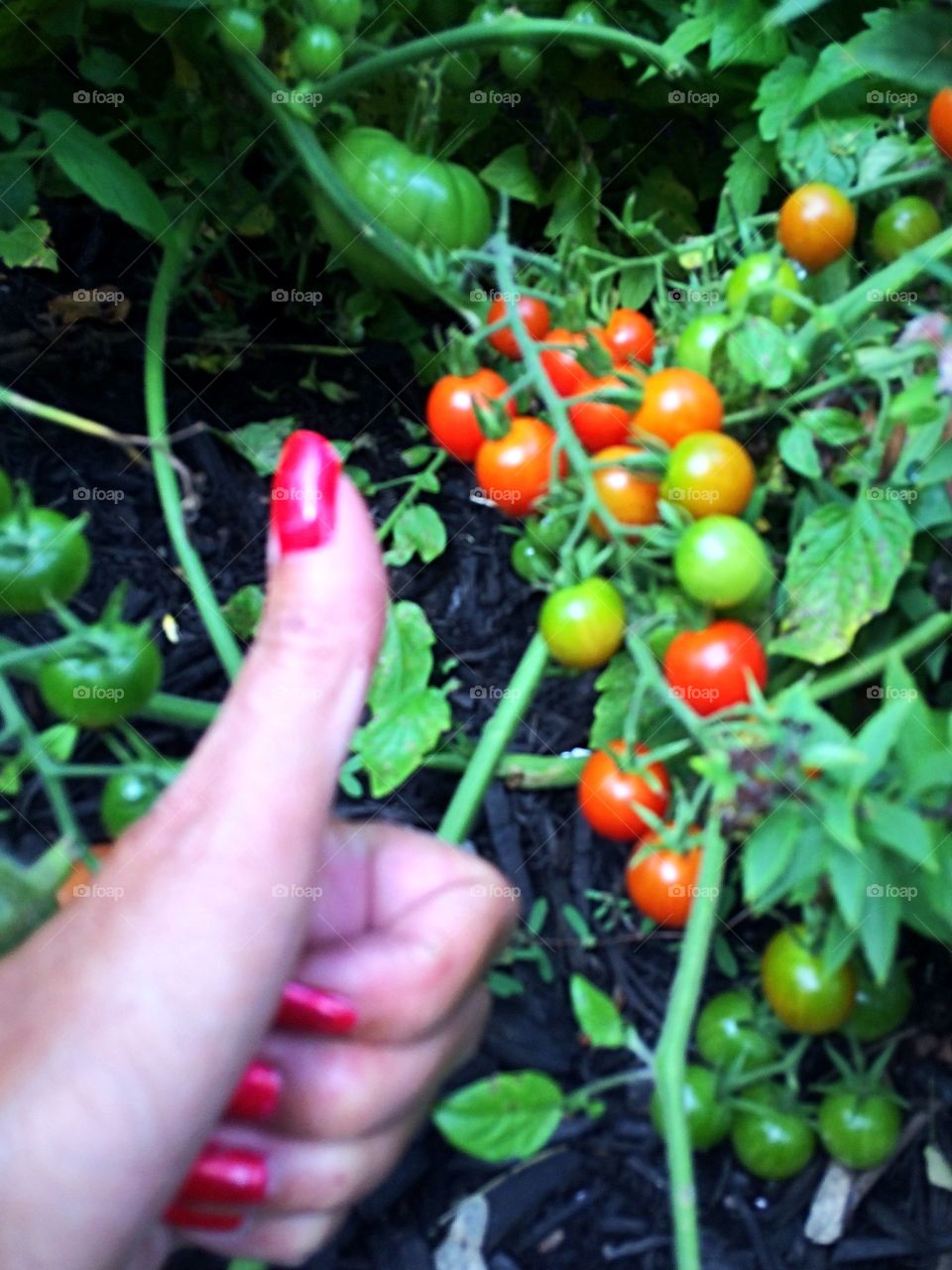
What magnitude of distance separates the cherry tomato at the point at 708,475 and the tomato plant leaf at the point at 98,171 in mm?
585

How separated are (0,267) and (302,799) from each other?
102 centimetres

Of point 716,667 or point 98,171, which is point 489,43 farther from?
point 716,667

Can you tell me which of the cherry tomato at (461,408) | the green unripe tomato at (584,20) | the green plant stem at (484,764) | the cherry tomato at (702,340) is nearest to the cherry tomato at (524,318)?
the cherry tomato at (461,408)

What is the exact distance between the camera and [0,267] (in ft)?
4.42

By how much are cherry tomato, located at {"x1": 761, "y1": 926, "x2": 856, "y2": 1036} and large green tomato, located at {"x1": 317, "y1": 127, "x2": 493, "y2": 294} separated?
2.47ft

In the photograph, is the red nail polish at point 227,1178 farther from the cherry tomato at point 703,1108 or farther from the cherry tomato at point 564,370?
the cherry tomato at point 564,370

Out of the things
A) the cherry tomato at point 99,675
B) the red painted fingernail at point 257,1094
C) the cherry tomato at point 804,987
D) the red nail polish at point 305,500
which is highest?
the red nail polish at point 305,500

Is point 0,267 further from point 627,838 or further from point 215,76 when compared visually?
point 627,838

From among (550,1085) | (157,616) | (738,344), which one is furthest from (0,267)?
(550,1085)

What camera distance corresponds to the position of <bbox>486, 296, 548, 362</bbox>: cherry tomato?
1117 mm

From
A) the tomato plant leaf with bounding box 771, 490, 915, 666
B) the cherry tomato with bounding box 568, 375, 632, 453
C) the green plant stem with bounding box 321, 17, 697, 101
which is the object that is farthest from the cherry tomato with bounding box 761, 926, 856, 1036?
the green plant stem with bounding box 321, 17, 697, 101

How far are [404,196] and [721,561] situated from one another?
0.55 m

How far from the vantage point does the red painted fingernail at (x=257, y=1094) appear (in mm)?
758

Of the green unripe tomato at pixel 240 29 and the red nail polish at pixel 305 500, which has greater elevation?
the green unripe tomato at pixel 240 29
